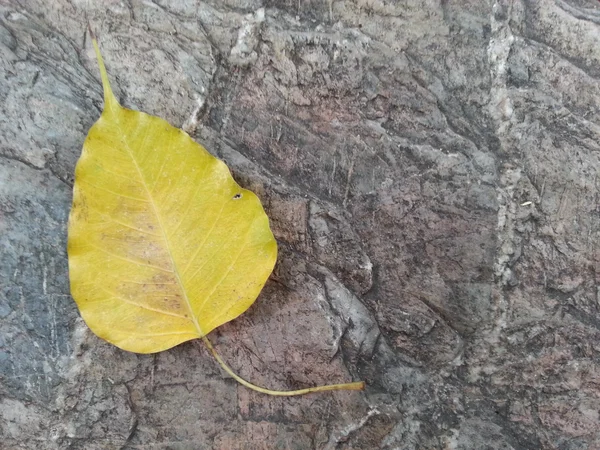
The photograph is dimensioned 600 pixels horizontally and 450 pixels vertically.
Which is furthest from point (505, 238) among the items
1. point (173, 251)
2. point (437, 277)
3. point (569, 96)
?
point (173, 251)

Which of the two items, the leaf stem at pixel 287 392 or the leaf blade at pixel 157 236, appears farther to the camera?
the leaf stem at pixel 287 392

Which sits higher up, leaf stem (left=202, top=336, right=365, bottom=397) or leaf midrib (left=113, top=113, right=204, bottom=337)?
leaf midrib (left=113, top=113, right=204, bottom=337)

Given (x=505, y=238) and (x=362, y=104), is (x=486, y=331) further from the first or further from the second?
(x=362, y=104)

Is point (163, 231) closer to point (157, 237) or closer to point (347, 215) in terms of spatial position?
point (157, 237)

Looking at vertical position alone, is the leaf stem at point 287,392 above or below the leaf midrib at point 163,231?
below

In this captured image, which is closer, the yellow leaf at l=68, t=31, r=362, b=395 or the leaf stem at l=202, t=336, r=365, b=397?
the yellow leaf at l=68, t=31, r=362, b=395
